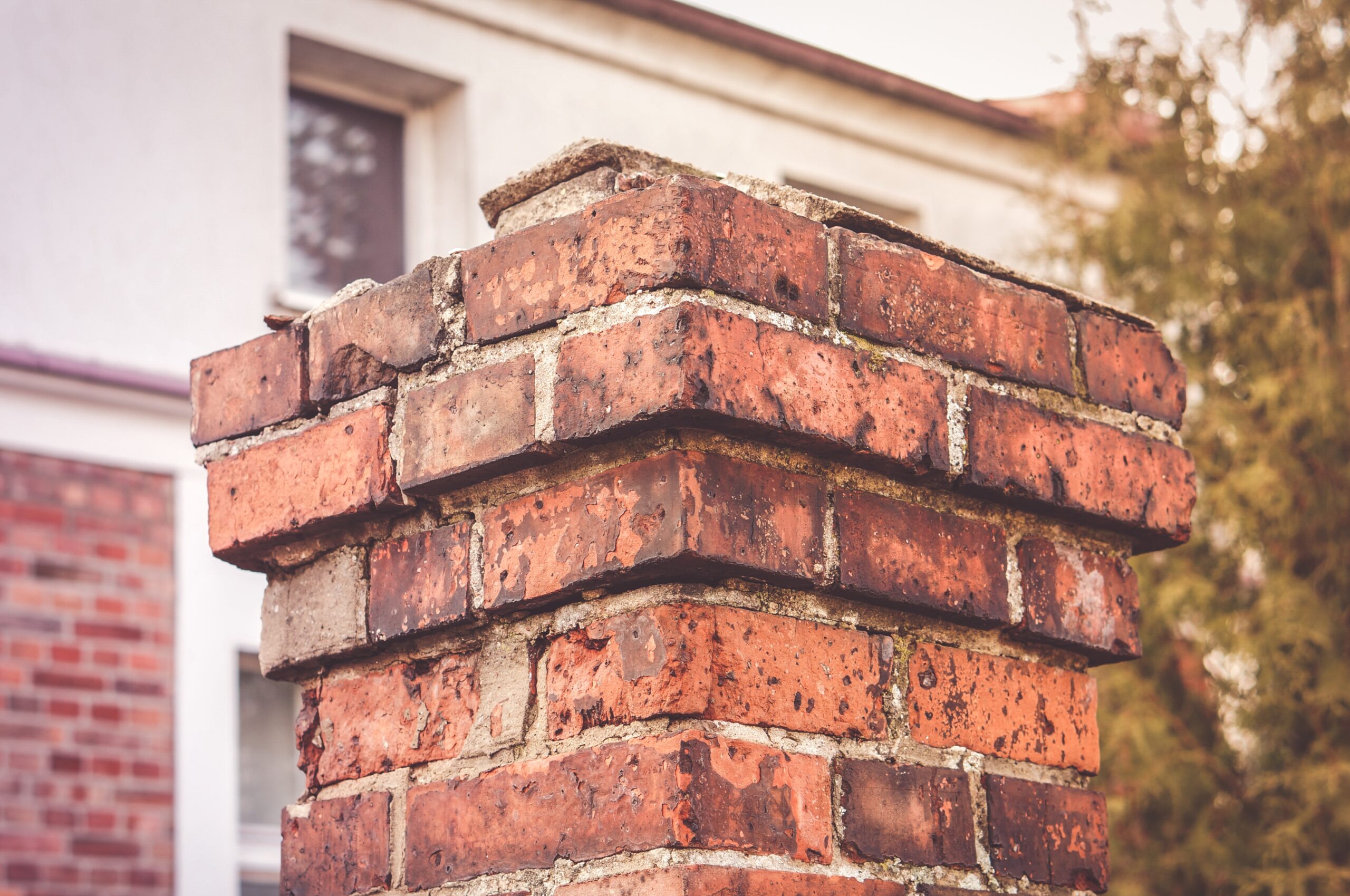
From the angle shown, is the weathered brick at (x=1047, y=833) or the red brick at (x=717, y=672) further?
the weathered brick at (x=1047, y=833)

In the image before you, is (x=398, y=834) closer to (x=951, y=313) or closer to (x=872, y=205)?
(x=951, y=313)

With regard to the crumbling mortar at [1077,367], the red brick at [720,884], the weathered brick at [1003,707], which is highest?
the crumbling mortar at [1077,367]

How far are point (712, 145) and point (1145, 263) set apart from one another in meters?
3.03

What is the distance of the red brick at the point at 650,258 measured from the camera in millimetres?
1107

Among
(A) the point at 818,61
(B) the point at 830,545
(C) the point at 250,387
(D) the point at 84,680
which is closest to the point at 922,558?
(B) the point at 830,545

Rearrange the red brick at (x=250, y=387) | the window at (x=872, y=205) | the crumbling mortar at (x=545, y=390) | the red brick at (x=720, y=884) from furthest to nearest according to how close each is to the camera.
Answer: the window at (x=872, y=205) < the red brick at (x=250, y=387) < the crumbling mortar at (x=545, y=390) < the red brick at (x=720, y=884)

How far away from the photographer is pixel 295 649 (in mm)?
1358

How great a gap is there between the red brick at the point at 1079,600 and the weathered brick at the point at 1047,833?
0.44ft

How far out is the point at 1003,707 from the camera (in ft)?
4.26

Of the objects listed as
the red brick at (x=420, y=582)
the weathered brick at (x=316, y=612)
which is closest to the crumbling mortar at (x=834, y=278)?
the red brick at (x=420, y=582)

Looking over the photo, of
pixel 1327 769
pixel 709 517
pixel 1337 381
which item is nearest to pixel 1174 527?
pixel 709 517

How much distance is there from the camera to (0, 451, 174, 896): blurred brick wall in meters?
5.56

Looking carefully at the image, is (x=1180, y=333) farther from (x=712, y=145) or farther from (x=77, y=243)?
(x=77, y=243)

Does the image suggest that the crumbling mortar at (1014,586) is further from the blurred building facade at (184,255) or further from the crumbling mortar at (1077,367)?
the blurred building facade at (184,255)
